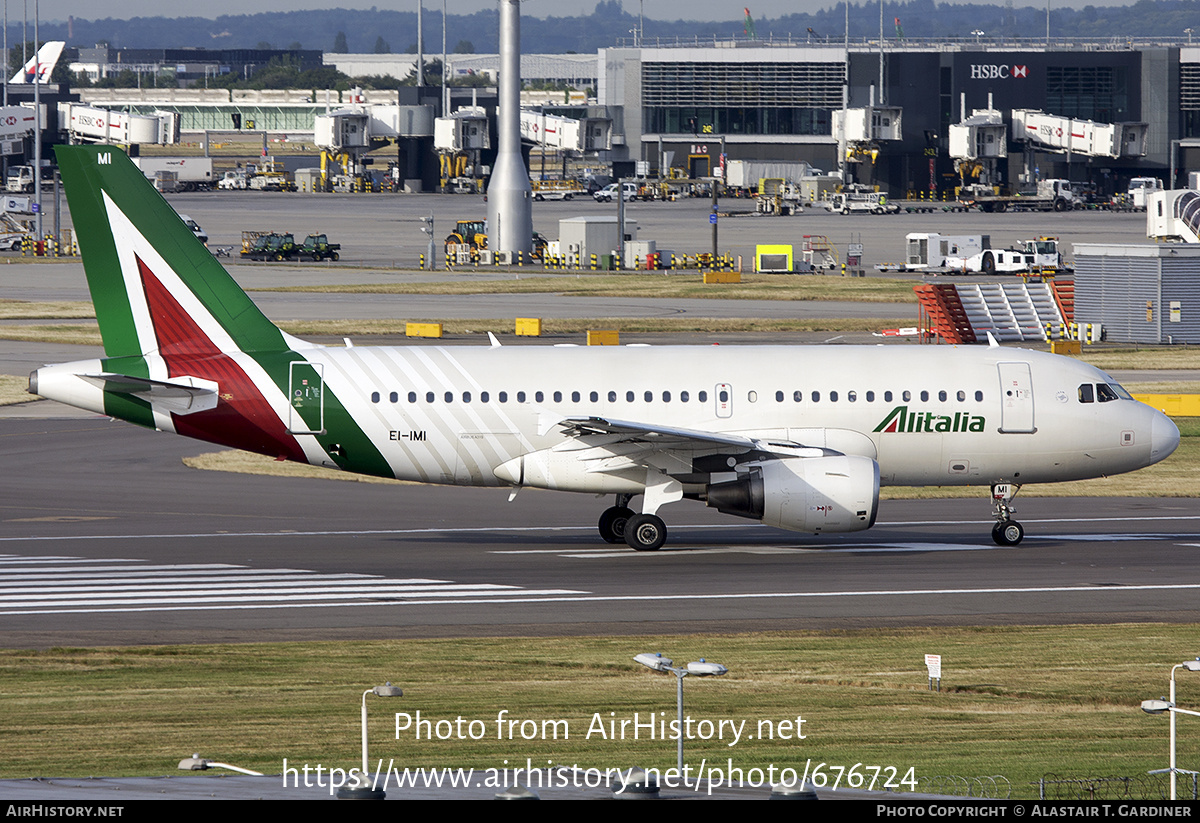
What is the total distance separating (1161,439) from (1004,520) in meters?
4.08

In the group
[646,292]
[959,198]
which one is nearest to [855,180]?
[959,198]

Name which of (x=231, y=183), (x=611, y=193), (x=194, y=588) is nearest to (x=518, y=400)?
(x=194, y=588)

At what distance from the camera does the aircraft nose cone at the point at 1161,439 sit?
34.5 metres

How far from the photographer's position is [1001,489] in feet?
115

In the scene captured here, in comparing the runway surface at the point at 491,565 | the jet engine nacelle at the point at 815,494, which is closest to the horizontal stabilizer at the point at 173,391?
the runway surface at the point at 491,565

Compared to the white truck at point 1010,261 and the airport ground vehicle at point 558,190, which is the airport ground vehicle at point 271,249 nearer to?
the white truck at point 1010,261

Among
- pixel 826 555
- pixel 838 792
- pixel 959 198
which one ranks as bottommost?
pixel 826 555

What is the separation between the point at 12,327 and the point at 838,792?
7503 cm

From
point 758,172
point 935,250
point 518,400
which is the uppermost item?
point 758,172

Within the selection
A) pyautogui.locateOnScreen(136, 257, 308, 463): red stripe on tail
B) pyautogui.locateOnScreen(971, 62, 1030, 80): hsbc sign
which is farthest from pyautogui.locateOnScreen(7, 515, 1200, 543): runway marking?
pyautogui.locateOnScreen(971, 62, 1030, 80): hsbc sign

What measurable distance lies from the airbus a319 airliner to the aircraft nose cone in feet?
0.23

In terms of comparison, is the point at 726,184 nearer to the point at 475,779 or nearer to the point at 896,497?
the point at 896,497

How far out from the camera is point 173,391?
32.8 meters

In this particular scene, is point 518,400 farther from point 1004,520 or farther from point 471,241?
point 471,241
